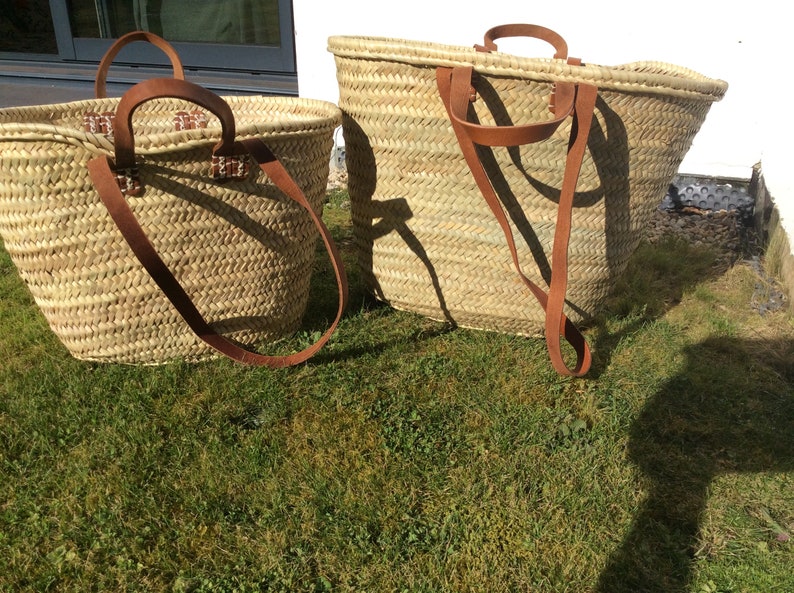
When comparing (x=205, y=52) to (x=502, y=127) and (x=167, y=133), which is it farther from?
(x=502, y=127)

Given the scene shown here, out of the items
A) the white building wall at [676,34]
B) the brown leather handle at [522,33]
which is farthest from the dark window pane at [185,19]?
the brown leather handle at [522,33]

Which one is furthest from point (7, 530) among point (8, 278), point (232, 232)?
point (8, 278)

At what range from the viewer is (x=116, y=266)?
1335 mm

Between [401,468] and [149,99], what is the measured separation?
833 millimetres

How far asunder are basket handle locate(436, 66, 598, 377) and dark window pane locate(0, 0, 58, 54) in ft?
12.5

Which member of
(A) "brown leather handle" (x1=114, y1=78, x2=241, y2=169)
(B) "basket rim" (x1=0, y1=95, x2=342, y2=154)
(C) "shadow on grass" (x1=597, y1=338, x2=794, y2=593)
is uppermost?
(A) "brown leather handle" (x1=114, y1=78, x2=241, y2=169)

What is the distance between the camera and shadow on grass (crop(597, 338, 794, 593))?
1.11m

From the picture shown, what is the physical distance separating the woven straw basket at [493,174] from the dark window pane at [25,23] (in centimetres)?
357

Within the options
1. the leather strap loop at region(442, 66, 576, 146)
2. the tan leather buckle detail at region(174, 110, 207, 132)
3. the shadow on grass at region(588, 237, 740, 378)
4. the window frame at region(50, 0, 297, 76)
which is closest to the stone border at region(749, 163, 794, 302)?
the shadow on grass at region(588, 237, 740, 378)

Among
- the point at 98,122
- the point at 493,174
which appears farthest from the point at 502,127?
the point at 98,122

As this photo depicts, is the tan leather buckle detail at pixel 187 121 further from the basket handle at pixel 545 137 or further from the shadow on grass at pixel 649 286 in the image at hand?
the shadow on grass at pixel 649 286

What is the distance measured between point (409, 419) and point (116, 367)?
69 cm

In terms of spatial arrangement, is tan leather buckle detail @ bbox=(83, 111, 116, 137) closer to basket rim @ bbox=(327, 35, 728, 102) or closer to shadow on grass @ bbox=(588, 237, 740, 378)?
basket rim @ bbox=(327, 35, 728, 102)

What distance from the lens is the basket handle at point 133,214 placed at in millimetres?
1110
